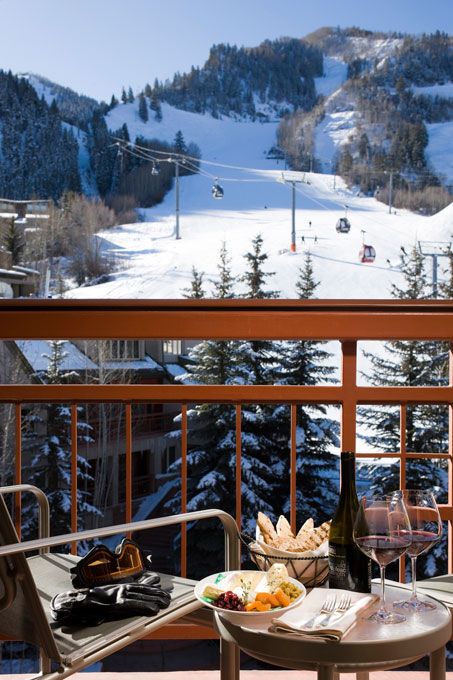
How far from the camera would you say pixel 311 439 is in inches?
539

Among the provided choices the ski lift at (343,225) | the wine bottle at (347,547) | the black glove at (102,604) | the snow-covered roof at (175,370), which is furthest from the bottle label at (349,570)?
the ski lift at (343,225)

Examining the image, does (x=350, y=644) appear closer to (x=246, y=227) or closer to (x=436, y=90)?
(x=246, y=227)

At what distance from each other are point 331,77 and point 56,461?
826 cm

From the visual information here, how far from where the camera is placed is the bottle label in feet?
3.87

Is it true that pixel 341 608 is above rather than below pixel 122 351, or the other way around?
above

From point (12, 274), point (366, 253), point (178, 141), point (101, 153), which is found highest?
point (178, 141)

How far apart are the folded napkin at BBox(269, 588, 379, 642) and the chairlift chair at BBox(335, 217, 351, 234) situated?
13.2 meters

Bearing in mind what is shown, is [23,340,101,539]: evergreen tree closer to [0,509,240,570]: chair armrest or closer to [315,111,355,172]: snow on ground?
[315,111,355,172]: snow on ground

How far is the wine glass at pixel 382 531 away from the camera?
1.09 m

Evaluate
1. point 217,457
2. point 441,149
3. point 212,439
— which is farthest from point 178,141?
point 217,457

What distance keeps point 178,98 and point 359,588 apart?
13.6m

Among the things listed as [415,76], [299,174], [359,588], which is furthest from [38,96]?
[359,588]

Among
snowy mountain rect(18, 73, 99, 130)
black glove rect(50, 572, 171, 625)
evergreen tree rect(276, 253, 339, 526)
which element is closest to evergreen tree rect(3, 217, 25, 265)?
snowy mountain rect(18, 73, 99, 130)

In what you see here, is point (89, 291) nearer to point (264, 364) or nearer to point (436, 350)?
point (264, 364)
